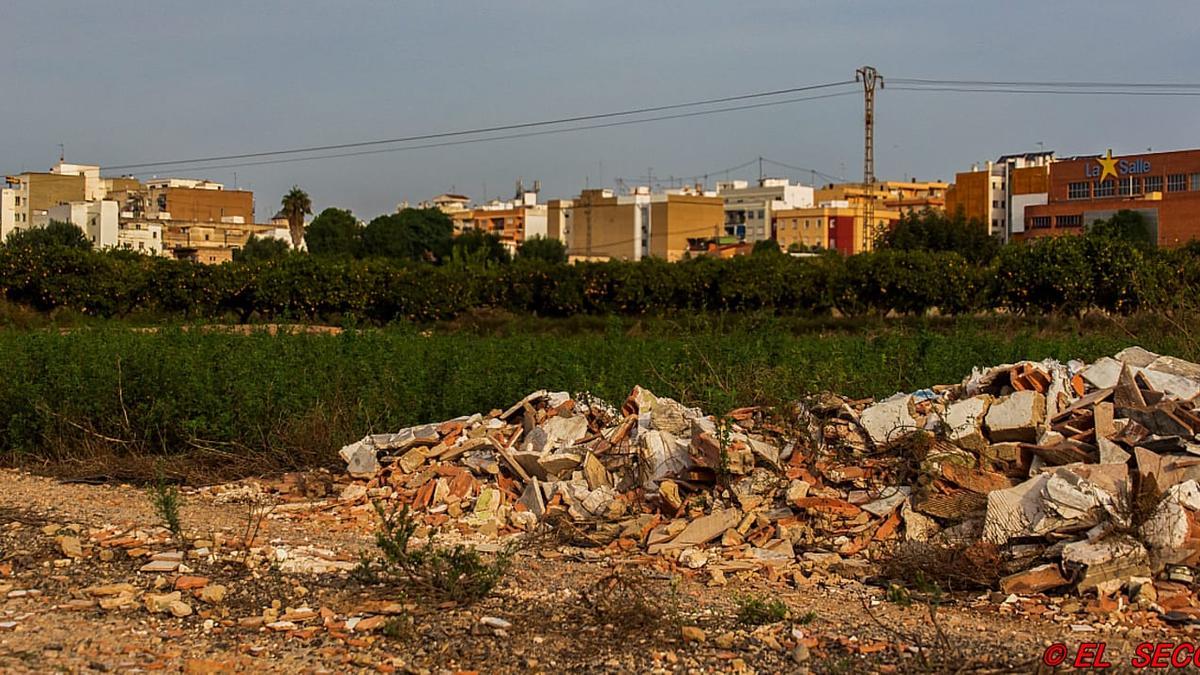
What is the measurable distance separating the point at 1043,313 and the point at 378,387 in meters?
21.9

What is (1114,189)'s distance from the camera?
2936 inches

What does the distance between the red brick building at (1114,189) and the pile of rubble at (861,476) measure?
6687 centimetres

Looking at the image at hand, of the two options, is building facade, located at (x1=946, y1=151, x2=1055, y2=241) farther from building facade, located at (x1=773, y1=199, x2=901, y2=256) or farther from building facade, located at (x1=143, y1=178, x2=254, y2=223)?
building facade, located at (x1=143, y1=178, x2=254, y2=223)

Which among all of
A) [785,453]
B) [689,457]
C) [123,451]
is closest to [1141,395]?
[785,453]

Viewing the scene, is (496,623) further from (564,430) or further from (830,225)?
(830,225)

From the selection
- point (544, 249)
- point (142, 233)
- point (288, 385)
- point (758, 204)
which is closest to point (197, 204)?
point (142, 233)

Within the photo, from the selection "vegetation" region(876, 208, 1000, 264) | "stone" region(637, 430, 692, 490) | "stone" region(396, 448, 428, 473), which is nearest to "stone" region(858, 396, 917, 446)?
"stone" region(637, 430, 692, 490)

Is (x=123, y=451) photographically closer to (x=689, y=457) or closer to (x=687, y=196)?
(x=689, y=457)

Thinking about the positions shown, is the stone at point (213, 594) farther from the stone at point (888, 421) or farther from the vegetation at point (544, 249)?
the vegetation at point (544, 249)

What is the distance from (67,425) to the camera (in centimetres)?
1038

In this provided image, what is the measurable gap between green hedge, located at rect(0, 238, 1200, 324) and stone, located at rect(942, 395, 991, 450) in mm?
20030

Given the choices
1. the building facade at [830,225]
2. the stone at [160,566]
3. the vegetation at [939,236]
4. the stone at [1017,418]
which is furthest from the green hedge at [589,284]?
the building facade at [830,225]

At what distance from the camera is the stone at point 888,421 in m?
7.83

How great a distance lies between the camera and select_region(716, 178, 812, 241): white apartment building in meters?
107
